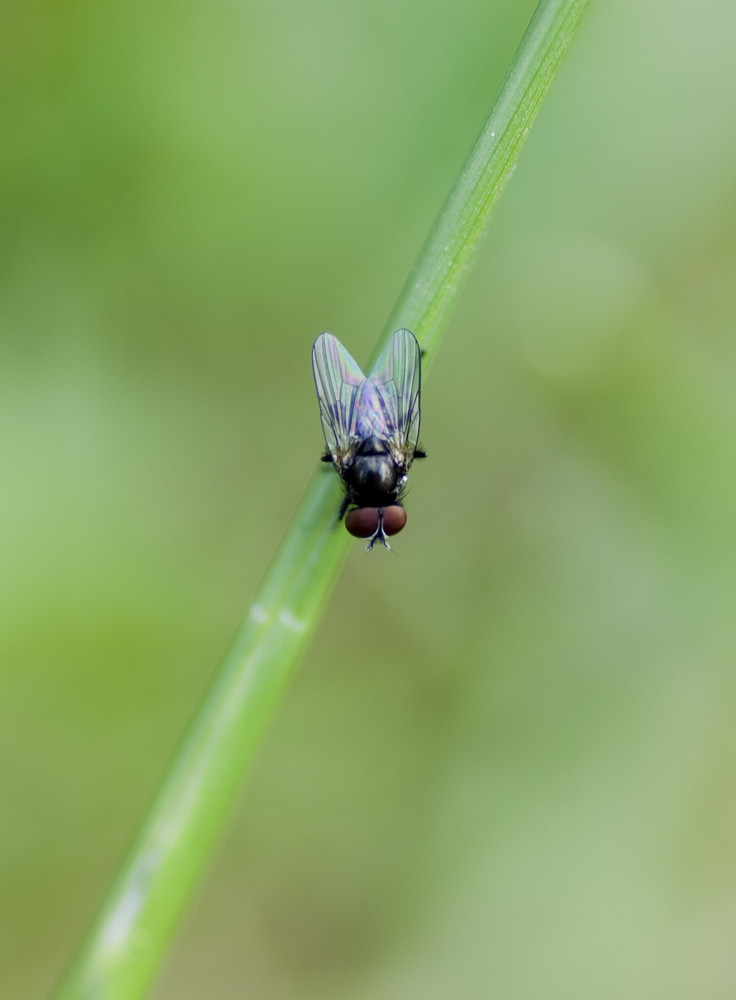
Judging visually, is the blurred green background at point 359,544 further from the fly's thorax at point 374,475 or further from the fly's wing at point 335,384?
the fly's thorax at point 374,475

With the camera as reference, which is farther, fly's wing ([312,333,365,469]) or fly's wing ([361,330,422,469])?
fly's wing ([312,333,365,469])

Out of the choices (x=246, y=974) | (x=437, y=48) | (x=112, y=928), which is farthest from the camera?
(x=246, y=974)

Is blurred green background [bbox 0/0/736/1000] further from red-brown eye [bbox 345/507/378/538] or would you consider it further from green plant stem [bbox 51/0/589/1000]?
green plant stem [bbox 51/0/589/1000]

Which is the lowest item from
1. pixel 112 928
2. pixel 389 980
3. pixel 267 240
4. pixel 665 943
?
pixel 389 980

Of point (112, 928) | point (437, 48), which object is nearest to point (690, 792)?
point (112, 928)

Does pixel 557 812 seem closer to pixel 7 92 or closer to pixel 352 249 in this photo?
pixel 352 249

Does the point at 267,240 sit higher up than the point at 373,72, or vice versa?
the point at 373,72

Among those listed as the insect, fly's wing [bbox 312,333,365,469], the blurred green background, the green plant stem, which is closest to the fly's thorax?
the insect
